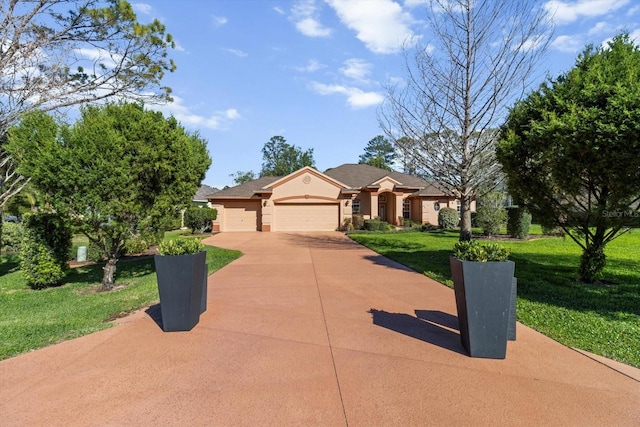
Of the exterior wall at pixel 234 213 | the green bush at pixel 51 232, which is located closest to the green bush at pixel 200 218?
the exterior wall at pixel 234 213

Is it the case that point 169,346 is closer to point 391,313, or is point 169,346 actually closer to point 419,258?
point 391,313

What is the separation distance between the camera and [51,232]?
8242 mm

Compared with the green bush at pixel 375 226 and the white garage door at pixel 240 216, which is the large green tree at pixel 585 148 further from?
the white garage door at pixel 240 216

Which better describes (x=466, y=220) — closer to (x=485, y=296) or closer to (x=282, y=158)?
(x=485, y=296)

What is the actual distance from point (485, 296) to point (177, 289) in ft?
13.0

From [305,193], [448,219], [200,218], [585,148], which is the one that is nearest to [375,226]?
[448,219]

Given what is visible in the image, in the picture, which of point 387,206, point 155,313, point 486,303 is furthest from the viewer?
point 387,206

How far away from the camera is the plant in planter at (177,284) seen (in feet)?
14.8

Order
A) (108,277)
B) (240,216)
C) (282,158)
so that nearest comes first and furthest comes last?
1. (108,277)
2. (240,216)
3. (282,158)

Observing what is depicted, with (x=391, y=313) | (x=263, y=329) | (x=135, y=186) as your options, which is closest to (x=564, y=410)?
(x=391, y=313)

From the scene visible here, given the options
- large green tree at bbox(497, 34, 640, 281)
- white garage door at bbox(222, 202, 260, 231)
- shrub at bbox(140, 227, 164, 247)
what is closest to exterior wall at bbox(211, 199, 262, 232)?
white garage door at bbox(222, 202, 260, 231)

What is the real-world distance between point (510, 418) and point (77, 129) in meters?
8.64

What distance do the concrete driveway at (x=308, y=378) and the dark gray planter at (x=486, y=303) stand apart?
201 millimetres

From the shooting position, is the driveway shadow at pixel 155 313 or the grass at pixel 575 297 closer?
the grass at pixel 575 297
